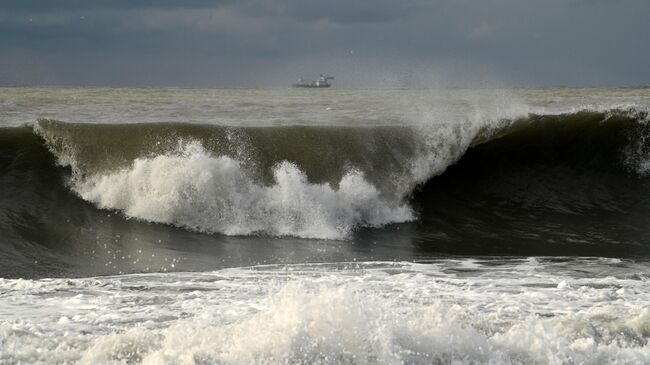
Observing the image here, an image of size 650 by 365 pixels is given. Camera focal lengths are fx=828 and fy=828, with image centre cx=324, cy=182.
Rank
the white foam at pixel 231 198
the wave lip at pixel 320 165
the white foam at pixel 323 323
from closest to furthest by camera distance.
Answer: the white foam at pixel 323 323
the white foam at pixel 231 198
the wave lip at pixel 320 165

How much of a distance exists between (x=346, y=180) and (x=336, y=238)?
1.61 metres

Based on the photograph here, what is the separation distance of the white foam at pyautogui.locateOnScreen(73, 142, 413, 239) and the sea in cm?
3

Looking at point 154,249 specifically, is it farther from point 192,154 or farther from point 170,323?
point 170,323

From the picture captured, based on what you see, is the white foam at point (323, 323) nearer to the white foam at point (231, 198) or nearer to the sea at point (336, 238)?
the sea at point (336, 238)

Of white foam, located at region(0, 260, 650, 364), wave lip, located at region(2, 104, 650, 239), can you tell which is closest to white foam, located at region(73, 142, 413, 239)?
wave lip, located at region(2, 104, 650, 239)

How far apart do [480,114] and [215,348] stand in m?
10.8

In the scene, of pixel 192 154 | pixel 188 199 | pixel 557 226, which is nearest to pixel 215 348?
pixel 188 199

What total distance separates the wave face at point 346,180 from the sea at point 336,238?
38mm

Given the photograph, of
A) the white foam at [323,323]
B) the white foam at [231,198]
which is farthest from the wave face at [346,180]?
the white foam at [323,323]

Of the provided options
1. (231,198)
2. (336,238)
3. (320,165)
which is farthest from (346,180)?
(231,198)

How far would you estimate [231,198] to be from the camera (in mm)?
11719

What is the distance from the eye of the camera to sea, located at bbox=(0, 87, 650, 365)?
553cm

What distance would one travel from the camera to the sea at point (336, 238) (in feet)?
18.1

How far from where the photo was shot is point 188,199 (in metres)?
11.6
